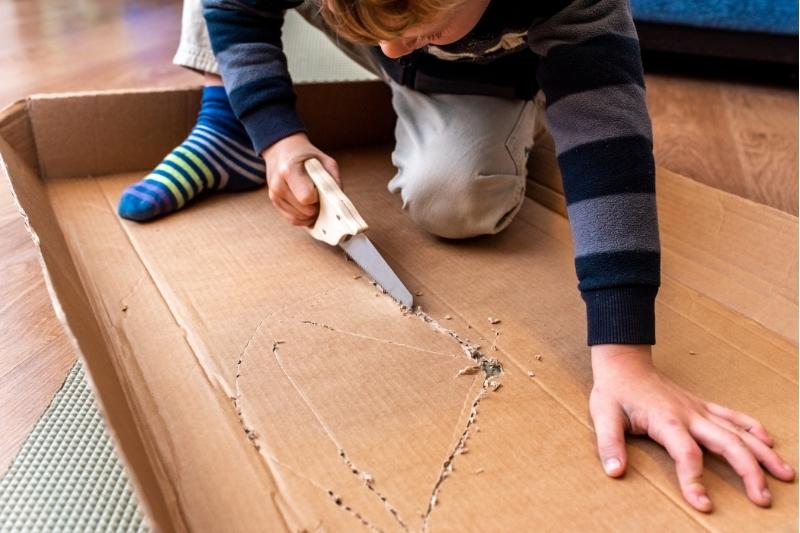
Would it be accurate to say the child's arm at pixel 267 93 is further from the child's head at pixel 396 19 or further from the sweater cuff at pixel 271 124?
the child's head at pixel 396 19

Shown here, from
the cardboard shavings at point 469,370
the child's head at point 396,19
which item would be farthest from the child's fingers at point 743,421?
the child's head at point 396,19

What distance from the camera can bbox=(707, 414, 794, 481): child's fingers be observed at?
0.48 metres

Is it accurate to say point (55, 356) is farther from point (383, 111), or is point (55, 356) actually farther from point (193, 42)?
point (383, 111)

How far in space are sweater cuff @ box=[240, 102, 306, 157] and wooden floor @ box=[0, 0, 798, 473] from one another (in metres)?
0.24

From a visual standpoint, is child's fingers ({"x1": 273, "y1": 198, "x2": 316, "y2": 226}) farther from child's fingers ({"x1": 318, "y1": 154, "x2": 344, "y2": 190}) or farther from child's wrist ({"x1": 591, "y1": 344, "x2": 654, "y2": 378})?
child's wrist ({"x1": 591, "y1": 344, "x2": 654, "y2": 378})

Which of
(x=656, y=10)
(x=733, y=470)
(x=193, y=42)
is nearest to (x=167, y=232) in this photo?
(x=193, y=42)

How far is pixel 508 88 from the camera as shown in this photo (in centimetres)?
80

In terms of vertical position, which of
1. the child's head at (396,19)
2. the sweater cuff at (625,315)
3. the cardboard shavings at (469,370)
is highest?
the child's head at (396,19)

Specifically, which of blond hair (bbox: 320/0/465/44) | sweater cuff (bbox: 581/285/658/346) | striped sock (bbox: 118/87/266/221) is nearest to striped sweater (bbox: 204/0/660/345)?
sweater cuff (bbox: 581/285/658/346)

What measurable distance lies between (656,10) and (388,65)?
822mm

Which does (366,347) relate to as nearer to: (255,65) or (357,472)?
(357,472)

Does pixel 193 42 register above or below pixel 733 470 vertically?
above

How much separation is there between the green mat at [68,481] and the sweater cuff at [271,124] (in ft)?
1.05

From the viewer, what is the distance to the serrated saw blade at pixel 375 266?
0.65m
